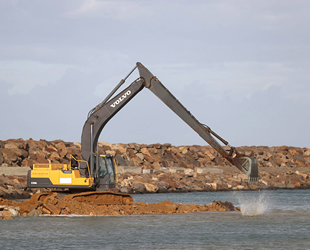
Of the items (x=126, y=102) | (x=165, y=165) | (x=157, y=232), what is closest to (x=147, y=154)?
(x=165, y=165)

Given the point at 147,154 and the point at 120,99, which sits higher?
the point at 147,154

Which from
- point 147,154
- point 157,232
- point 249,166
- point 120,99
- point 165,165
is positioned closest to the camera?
point 157,232

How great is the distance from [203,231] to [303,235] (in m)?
3.33

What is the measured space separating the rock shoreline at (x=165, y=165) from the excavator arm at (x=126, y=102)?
1394 cm

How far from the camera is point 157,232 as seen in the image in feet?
56.8

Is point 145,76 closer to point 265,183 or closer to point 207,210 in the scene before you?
point 207,210

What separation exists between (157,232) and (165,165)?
155 ft

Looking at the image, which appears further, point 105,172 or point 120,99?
point 120,99

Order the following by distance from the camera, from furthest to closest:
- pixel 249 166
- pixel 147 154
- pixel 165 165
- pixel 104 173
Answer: pixel 147 154 → pixel 165 165 → pixel 104 173 → pixel 249 166

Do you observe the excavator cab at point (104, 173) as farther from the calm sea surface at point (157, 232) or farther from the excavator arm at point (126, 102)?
the calm sea surface at point (157, 232)

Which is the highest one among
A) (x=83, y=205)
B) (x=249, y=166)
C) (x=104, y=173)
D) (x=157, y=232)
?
(x=249, y=166)

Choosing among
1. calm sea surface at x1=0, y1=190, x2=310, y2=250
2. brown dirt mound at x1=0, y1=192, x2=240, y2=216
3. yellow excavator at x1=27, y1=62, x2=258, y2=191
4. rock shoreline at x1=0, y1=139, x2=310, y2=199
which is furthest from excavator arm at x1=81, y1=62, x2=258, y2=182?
rock shoreline at x1=0, y1=139, x2=310, y2=199

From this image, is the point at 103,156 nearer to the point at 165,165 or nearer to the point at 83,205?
the point at 83,205

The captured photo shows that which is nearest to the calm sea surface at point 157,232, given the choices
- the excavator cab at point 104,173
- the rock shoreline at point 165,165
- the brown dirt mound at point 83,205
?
the brown dirt mound at point 83,205
